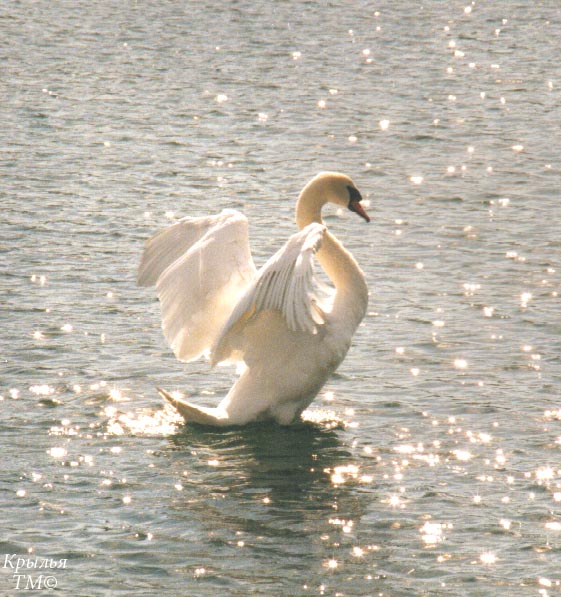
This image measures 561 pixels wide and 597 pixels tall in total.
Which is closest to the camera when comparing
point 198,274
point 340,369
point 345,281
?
point 198,274

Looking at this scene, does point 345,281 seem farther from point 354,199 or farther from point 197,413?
point 197,413

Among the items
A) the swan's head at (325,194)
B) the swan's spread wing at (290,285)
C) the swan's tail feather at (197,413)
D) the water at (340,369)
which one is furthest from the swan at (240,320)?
the swan's spread wing at (290,285)

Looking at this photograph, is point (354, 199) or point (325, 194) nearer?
point (325, 194)

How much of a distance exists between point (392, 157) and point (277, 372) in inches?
355

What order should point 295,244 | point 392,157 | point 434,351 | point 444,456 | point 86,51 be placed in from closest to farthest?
point 295,244
point 444,456
point 434,351
point 392,157
point 86,51

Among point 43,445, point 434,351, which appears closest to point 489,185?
point 434,351

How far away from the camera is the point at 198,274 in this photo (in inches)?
401

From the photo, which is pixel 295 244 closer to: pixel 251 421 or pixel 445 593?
pixel 251 421

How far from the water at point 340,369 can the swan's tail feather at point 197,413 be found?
0.12 metres

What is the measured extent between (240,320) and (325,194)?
147 centimetres

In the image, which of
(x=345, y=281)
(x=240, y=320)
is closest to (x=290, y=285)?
(x=240, y=320)

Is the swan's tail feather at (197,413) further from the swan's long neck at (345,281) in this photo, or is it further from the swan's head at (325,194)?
the swan's head at (325,194)

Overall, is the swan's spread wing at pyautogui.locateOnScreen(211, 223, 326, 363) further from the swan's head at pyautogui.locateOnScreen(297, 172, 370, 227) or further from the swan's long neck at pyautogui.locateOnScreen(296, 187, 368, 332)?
the swan's head at pyautogui.locateOnScreen(297, 172, 370, 227)

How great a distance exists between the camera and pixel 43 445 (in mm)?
9617
